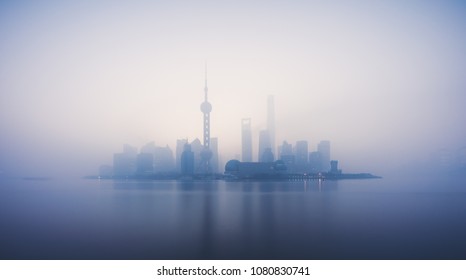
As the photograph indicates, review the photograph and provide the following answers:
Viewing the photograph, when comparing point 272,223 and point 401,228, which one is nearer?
point 401,228

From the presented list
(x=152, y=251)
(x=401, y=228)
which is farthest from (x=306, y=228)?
(x=152, y=251)

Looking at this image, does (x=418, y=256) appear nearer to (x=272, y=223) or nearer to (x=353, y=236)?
(x=353, y=236)

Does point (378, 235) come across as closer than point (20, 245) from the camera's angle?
No

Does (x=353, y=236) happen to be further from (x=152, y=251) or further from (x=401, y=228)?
(x=152, y=251)

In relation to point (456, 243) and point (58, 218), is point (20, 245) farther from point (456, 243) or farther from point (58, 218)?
point (456, 243)
